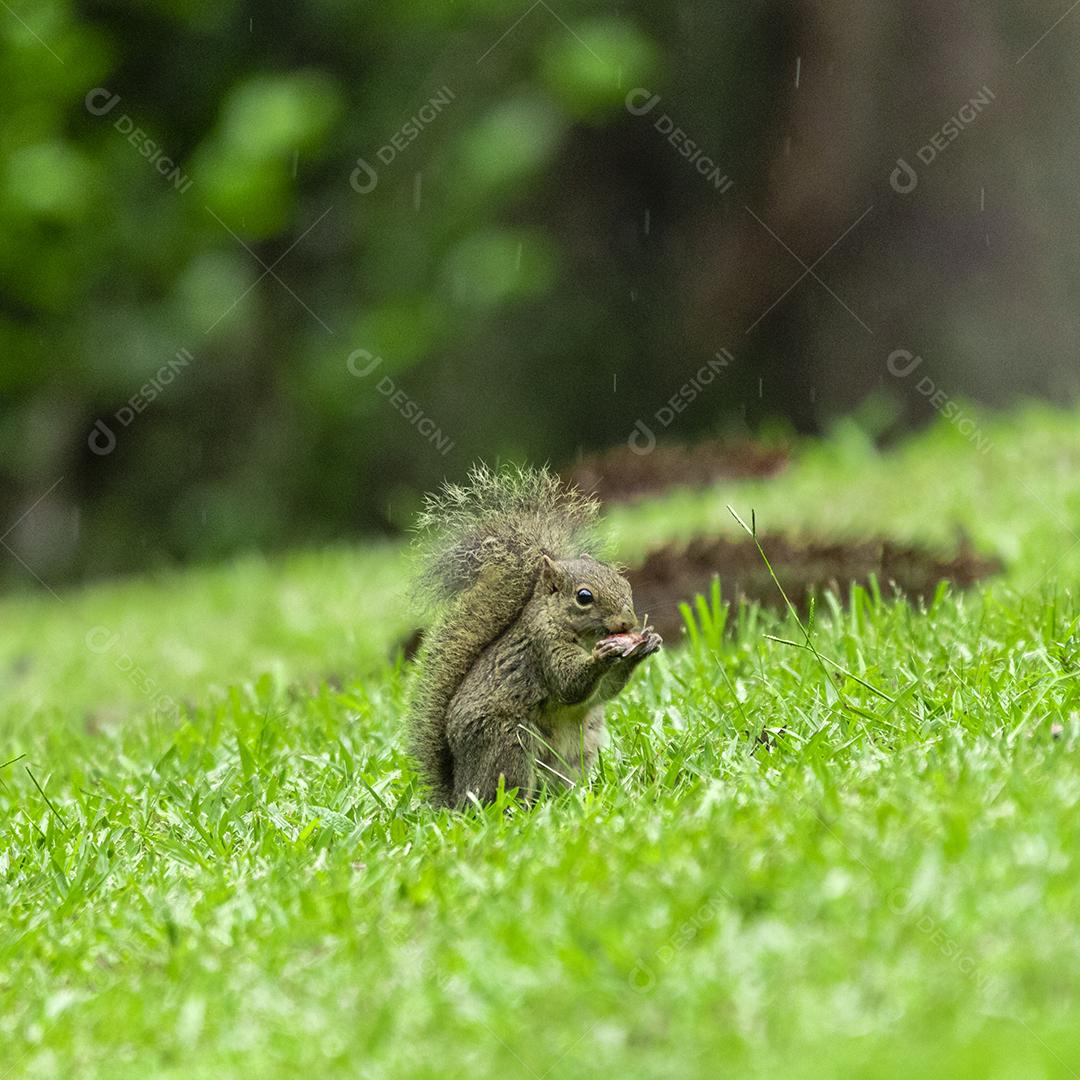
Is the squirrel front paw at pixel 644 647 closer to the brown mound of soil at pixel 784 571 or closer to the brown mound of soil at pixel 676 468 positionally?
the brown mound of soil at pixel 784 571

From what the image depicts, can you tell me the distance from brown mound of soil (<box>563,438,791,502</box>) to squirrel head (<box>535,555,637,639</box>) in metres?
5.32

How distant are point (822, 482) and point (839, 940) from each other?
6.58 m

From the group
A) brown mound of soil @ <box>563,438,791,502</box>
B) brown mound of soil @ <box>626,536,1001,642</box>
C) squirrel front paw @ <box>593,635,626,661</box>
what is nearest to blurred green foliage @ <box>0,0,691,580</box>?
brown mound of soil @ <box>563,438,791,502</box>

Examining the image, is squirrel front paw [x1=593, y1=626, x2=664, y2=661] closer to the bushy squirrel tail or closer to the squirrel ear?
the squirrel ear

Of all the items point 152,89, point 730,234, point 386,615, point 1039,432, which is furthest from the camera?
point 152,89

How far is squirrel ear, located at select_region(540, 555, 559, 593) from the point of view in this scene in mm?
3744

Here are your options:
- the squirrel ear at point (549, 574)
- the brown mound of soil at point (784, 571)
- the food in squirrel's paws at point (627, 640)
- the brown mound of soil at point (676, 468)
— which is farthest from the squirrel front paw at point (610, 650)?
the brown mound of soil at point (676, 468)

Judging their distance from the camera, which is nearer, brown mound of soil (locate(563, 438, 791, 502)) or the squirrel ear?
the squirrel ear

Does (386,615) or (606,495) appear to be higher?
(606,495)

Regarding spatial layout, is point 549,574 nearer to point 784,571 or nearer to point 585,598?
point 585,598

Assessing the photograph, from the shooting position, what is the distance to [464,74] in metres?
13.7

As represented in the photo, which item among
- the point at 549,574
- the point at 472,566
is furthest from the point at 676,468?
the point at 549,574

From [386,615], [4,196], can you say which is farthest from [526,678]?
[4,196]

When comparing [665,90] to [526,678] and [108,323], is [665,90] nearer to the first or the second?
[108,323]
